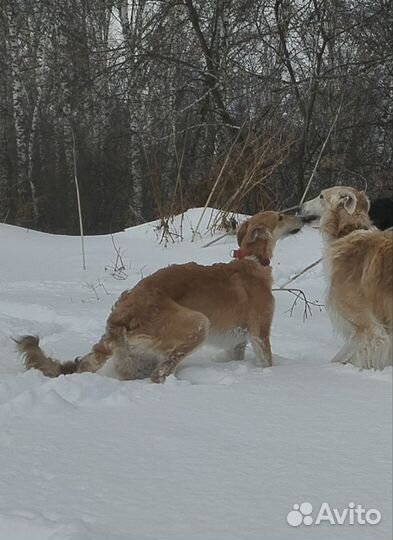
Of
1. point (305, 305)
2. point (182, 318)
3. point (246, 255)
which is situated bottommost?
point (305, 305)

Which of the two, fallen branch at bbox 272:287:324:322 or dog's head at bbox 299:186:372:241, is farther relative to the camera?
fallen branch at bbox 272:287:324:322

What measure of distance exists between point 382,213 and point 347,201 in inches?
87.6

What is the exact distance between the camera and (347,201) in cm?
451

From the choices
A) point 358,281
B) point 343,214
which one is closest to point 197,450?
point 358,281

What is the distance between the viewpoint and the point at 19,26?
59.5 feet

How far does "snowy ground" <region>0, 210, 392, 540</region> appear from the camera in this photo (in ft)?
7.01

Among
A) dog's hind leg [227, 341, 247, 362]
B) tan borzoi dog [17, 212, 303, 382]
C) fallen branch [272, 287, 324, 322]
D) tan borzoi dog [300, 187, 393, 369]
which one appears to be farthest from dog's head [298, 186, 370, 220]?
fallen branch [272, 287, 324, 322]

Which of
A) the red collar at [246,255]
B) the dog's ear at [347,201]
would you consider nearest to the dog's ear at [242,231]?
the red collar at [246,255]

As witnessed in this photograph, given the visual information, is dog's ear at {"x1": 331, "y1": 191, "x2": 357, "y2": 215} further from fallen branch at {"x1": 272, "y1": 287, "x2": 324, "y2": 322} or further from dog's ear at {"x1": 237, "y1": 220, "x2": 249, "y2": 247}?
fallen branch at {"x1": 272, "y1": 287, "x2": 324, "y2": 322}

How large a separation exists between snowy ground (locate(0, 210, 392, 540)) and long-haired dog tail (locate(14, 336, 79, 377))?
0.15 meters

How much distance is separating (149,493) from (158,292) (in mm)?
1948

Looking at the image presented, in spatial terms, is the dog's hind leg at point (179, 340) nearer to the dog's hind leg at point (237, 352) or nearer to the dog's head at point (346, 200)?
the dog's hind leg at point (237, 352)

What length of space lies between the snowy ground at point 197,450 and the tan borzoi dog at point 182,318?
17 cm

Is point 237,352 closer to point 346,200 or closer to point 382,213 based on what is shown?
point 346,200
